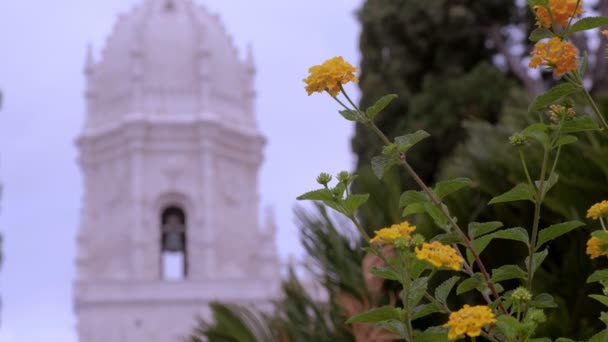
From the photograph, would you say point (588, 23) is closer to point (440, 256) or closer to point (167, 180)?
point (440, 256)

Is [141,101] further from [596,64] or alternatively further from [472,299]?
[472,299]

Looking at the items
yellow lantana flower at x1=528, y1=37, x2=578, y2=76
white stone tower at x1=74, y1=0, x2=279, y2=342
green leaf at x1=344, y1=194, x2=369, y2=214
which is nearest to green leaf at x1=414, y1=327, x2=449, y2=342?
green leaf at x1=344, y1=194, x2=369, y2=214

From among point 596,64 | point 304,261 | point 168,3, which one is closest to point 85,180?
point 168,3

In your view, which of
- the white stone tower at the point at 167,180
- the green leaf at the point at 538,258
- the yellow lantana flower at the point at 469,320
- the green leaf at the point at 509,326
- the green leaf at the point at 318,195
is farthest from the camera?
the white stone tower at the point at 167,180

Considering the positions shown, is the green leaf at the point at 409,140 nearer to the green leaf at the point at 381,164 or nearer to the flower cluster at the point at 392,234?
the green leaf at the point at 381,164

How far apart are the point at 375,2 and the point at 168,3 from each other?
14.2 meters

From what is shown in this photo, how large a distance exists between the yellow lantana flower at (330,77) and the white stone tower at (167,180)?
27.8 m

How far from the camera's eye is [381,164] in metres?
3.78

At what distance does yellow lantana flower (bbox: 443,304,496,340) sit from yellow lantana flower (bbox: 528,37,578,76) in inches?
28.4

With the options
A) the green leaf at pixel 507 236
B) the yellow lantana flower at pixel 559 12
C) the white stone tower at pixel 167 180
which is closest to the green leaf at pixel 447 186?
the green leaf at pixel 507 236

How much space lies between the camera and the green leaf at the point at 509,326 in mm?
3443

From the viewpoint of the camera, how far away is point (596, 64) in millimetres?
21078

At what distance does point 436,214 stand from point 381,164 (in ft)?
0.65

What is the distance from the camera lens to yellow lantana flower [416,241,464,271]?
10.8 feet
